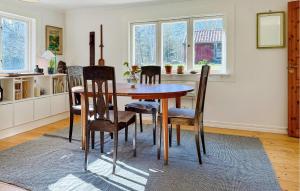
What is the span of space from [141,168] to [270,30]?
2848mm

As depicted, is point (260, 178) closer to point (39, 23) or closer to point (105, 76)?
point (105, 76)

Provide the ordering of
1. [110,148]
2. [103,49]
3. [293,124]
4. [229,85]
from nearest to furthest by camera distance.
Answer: [110,148] < [293,124] < [229,85] < [103,49]

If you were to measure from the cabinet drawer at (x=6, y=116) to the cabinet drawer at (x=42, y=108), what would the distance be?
470 mm

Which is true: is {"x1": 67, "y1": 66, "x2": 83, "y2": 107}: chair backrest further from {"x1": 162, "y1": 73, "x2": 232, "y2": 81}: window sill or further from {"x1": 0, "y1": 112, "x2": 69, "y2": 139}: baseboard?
{"x1": 162, "y1": 73, "x2": 232, "y2": 81}: window sill

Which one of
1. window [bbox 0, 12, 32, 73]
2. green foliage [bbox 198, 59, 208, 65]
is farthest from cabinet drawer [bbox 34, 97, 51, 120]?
green foliage [bbox 198, 59, 208, 65]

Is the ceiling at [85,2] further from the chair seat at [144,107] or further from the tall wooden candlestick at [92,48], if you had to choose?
the chair seat at [144,107]

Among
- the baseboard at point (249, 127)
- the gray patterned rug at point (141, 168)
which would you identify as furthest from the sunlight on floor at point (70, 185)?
the baseboard at point (249, 127)

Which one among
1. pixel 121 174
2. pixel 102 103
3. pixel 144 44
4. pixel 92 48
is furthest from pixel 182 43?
pixel 121 174

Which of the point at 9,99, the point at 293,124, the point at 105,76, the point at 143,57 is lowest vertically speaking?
the point at 293,124

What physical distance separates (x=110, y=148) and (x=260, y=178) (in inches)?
69.3

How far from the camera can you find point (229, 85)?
4160mm

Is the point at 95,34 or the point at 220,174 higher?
the point at 95,34

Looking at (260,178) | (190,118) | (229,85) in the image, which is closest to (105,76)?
(190,118)

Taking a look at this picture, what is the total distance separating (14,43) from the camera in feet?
14.4
